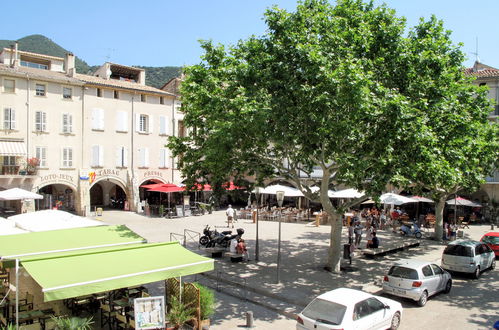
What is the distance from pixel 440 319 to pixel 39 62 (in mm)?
41711

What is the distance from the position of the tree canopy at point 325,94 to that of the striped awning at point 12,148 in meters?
19.9

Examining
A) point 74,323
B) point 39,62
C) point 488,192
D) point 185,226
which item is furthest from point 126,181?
point 488,192

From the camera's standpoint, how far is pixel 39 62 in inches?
1585

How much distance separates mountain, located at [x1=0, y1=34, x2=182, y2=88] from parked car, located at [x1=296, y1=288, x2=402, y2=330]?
290ft

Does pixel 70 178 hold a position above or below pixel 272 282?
above

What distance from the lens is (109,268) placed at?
9.18m

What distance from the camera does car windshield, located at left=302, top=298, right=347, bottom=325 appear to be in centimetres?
943

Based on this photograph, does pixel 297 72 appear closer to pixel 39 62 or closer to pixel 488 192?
pixel 488 192

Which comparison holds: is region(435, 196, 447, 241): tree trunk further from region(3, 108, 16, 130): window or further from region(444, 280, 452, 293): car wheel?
region(3, 108, 16, 130): window

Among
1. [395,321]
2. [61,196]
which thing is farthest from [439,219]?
[61,196]

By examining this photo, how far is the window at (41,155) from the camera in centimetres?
3188

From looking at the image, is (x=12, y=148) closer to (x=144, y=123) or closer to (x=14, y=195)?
(x=14, y=195)

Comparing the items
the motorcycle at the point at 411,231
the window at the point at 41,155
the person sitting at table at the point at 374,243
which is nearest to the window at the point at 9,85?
the window at the point at 41,155

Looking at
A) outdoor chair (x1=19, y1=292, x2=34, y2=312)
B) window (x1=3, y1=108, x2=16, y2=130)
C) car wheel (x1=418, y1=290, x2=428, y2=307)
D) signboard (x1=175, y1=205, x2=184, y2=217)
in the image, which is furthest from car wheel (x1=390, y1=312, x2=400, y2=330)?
window (x1=3, y1=108, x2=16, y2=130)
